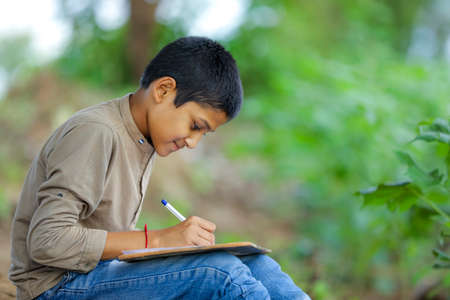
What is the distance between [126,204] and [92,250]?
0.99 ft

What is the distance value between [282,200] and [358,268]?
11.1ft

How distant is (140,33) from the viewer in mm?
7926

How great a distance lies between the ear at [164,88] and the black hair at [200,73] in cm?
2

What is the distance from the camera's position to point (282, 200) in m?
7.47

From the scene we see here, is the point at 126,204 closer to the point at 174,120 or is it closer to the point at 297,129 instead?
the point at 174,120

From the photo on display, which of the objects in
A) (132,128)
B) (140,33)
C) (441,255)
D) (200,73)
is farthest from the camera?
(140,33)

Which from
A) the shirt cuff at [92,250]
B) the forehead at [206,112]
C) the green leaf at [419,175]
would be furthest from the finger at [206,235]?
the green leaf at [419,175]

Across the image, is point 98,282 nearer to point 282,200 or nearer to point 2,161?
point 2,161

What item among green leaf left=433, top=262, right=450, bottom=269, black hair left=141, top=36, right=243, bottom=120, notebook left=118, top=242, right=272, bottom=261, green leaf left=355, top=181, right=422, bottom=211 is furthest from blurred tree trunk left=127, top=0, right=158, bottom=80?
notebook left=118, top=242, right=272, bottom=261

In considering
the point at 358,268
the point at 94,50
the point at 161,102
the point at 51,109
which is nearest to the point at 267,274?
the point at 161,102

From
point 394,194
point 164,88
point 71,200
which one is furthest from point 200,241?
point 394,194

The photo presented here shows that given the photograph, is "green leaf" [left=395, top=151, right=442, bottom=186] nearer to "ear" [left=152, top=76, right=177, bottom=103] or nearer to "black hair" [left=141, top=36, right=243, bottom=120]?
"black hair" [left=141, top=36, right=243, bottom=120]

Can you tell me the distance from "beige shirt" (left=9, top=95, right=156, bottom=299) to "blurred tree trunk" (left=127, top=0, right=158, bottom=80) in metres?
6.17

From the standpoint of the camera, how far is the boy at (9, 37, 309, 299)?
1.63 m
